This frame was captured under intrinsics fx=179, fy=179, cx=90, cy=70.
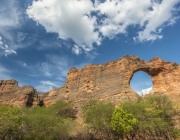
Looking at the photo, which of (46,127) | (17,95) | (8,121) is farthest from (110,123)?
(17,95)

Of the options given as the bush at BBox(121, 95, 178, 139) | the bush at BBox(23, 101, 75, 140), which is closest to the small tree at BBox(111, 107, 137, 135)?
the bush at BBox(121, 95, 178, 139)

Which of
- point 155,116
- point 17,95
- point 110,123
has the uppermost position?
point 17,95

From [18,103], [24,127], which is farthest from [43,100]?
[24,127]

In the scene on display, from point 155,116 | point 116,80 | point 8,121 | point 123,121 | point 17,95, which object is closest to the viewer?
point 8,121

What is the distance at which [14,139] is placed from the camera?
32.8 metres

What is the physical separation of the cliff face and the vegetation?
334 inches

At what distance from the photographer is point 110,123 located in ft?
101

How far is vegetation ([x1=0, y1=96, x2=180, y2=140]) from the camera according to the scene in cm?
2844

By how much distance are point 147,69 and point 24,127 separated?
32.8 meters

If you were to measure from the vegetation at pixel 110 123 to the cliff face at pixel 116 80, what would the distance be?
8.49 m

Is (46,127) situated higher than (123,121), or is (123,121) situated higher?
(123,121)

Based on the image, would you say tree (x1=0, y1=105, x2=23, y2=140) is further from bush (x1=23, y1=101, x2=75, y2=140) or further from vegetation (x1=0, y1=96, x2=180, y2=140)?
bush (x1=23, y1=101, x2=75, y2=140)

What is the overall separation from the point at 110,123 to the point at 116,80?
18045mm

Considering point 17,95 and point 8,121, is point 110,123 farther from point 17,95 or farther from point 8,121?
point 17,95
